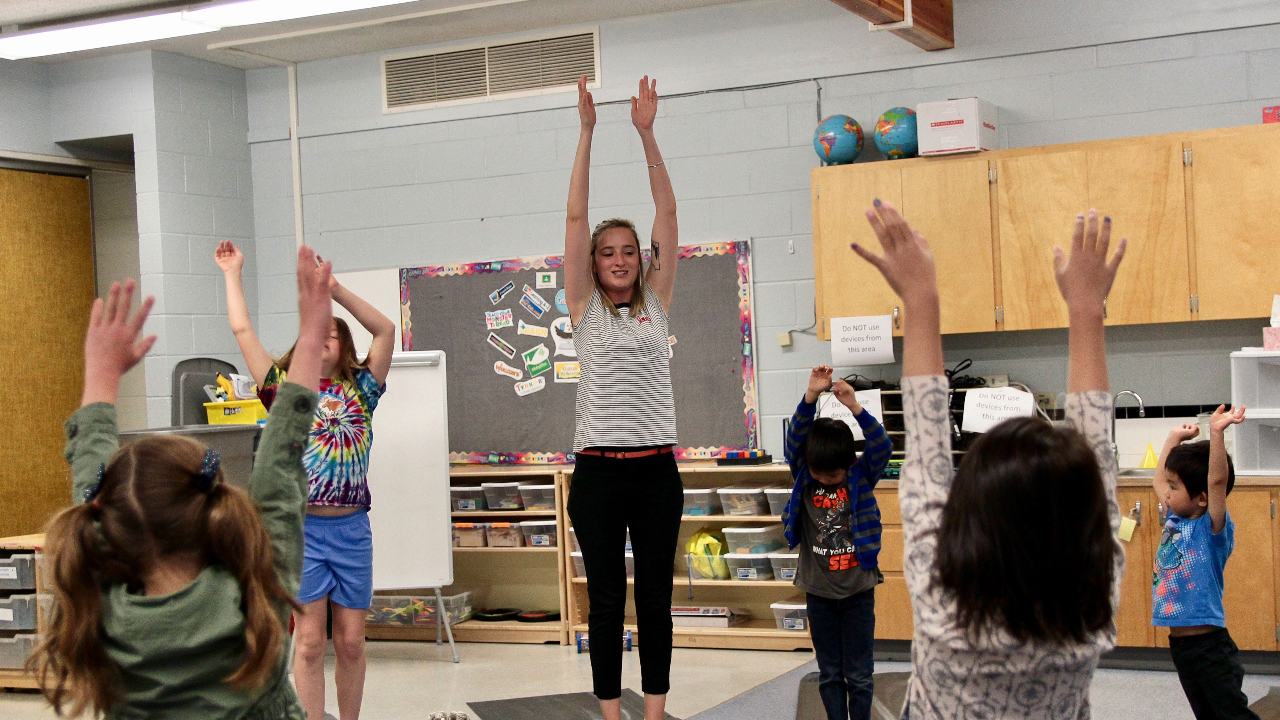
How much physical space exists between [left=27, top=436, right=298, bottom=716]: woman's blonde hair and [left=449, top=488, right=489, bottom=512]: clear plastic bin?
4143 millimetres

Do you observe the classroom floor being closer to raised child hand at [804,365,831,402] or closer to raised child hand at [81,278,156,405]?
raised child hand at [804,365,831,402]

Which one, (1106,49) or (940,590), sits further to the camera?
(1106,49)

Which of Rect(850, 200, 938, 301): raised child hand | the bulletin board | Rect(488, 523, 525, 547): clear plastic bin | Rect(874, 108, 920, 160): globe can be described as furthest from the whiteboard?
Rect(850, 200, 938, 301): raised child hand

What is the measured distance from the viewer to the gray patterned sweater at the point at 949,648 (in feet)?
Result: 4.42

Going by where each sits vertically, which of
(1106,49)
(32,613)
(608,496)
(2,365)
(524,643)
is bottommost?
(524,643)

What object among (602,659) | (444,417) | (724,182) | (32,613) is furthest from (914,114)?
(32,613)

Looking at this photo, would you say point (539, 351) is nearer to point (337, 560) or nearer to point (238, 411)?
point (238, 411)

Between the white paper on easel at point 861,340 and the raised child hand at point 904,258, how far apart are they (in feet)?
11.4

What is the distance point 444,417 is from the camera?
5.17 metres

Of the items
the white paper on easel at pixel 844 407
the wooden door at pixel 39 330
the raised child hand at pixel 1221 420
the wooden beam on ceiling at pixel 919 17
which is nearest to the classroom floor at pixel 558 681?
the white paper on easel at pixel 844 407

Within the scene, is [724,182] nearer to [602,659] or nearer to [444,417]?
[444,417]

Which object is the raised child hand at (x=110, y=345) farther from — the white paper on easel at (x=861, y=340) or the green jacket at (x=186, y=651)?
the white paper on easel at (x=861, y=340)

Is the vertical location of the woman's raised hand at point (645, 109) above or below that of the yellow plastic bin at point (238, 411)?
above

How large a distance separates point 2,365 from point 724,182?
12.0ft
